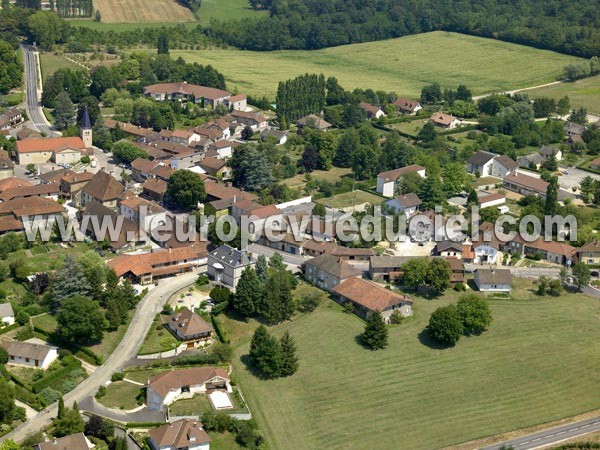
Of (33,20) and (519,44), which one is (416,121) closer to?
(519,44)

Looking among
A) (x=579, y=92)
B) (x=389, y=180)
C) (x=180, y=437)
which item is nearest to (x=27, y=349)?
(x=180, y=437)

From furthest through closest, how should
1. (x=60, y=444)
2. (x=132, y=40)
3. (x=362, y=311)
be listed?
(x=132, y=40) → (x=362, y=311) → (x=60, y=444)

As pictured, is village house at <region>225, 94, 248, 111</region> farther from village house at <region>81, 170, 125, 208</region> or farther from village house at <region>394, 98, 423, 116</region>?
village house at <region>81, 170, 125, 208</region>

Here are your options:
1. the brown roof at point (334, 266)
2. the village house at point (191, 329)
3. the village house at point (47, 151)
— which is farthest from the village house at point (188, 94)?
the village house at point (191, 329)

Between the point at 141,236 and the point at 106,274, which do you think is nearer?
the point at 106,274

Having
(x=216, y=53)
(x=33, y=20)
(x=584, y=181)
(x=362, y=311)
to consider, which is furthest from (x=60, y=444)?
(x=216, y=53)

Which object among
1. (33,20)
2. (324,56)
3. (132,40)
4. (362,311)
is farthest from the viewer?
(324,56)
